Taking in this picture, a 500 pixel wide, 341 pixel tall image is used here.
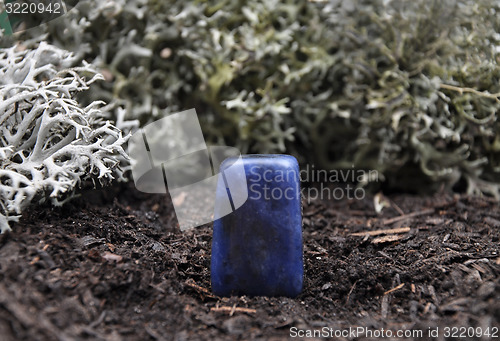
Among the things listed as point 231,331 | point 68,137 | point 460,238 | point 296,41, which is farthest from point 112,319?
point 296,41

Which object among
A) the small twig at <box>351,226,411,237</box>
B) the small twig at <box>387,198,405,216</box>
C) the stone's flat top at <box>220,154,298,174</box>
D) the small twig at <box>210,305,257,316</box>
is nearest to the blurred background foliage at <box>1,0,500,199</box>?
the small twig at <box>387,198,405,216</box>

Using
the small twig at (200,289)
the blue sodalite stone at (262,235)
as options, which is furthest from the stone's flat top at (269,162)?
the small twig at (200,289)

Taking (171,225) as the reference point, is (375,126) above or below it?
above

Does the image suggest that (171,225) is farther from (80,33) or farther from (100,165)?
(80,33)

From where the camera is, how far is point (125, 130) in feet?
7.23

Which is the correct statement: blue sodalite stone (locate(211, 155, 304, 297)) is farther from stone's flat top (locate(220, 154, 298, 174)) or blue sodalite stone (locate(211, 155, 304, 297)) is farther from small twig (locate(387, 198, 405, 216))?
small twig (locate(387, 198, 405, 216))

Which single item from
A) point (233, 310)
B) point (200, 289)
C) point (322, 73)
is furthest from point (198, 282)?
point (322, 73)

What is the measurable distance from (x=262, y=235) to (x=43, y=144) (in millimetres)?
925

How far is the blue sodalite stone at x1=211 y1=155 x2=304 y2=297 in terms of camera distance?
5.16 ft

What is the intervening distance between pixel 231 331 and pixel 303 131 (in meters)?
1.76

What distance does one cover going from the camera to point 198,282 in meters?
1.69

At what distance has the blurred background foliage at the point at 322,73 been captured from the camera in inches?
97.7

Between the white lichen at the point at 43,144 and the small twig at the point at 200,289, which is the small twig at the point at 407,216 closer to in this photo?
the small twig at the point at 200,289

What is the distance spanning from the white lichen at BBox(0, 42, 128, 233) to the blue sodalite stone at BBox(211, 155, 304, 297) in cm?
52
